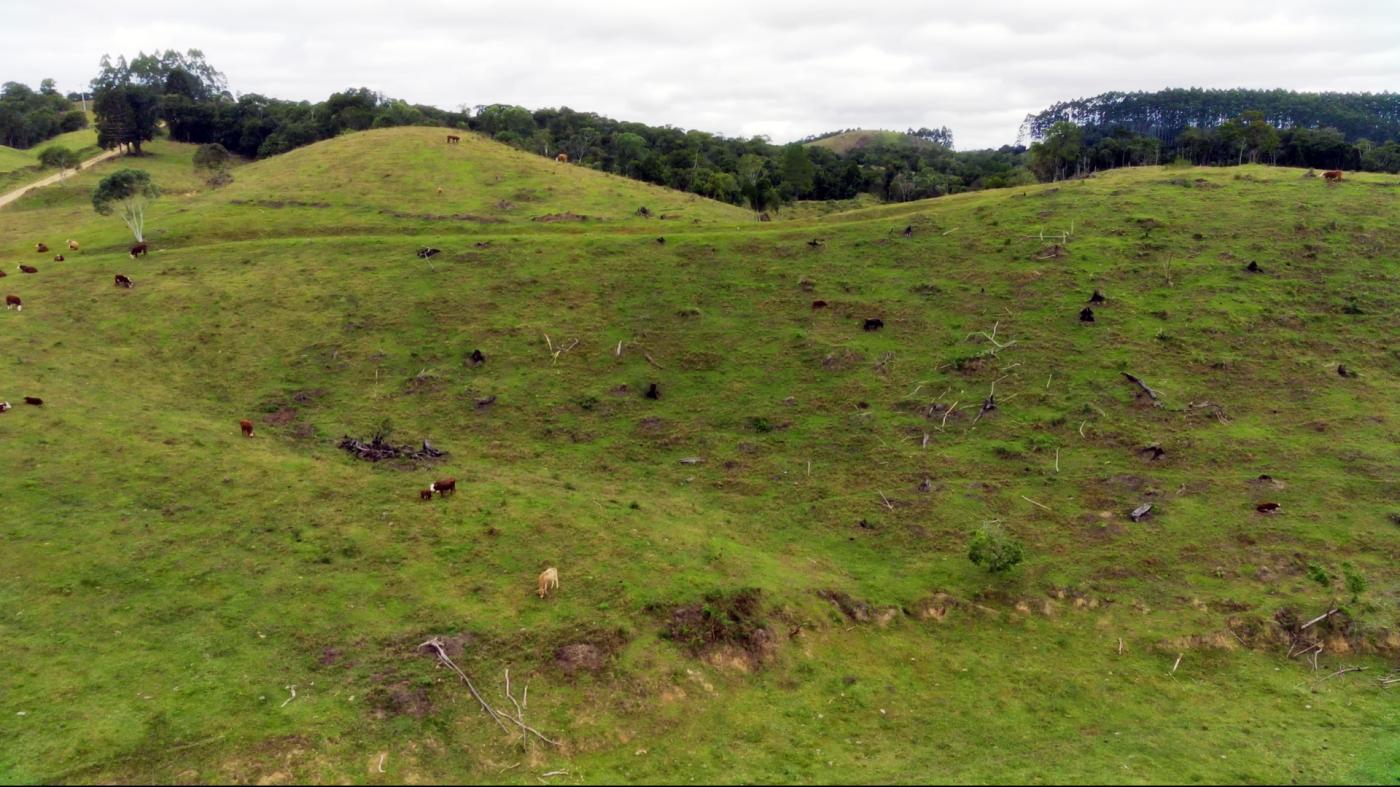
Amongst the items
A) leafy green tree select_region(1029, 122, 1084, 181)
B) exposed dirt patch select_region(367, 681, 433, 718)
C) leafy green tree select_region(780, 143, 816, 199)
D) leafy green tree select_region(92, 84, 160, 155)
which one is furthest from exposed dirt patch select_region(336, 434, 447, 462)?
leafy green tree select_region(92, 84, 160, 155)

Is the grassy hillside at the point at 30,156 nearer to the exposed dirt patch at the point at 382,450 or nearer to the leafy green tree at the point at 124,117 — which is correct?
the leafy green tree at the point at 124,117

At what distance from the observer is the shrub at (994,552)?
85.6 feet

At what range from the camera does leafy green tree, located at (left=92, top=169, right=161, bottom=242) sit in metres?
56.9

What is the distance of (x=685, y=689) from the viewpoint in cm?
2111

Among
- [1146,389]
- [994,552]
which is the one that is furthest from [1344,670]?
[1146,389]

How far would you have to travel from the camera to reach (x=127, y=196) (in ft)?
189

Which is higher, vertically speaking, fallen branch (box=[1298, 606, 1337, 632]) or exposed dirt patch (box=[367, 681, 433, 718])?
exposed dirt patch (box=[367, 681, 433, 718])

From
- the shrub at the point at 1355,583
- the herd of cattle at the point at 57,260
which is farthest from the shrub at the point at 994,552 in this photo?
the herd of cattle at the point at 57,260

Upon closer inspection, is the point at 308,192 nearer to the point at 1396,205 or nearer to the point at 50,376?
the point at 50,376

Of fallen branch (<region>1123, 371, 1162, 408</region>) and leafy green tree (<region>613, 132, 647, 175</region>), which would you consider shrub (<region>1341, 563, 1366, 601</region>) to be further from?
leafy green tree (<region>613, 132, 647, 175</region>)

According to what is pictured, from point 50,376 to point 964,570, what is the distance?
42811 millimetres

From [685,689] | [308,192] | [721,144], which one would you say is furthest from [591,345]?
[721,144]

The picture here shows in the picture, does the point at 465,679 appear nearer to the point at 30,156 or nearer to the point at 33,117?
the point at 30,156

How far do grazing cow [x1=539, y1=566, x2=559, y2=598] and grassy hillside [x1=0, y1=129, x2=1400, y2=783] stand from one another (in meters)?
0.51
